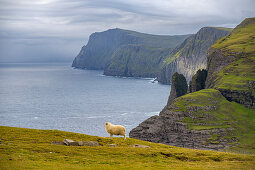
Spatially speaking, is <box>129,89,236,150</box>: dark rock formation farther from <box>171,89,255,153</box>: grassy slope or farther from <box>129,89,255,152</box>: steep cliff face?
<box>171,89,255,153</box>: grassy slope

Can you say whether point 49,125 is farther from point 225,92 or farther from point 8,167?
point 8,167

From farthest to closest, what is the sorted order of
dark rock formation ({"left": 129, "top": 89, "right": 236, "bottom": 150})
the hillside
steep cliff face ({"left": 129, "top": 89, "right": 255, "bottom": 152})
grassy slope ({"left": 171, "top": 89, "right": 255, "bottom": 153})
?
grassy slope ({"left": 171, "top": 89, "right": 255, "bottom": 153}) → the hillside → steep cliff face ({"left": 129, "top": 89, "right": 255, "bottom": 152}) → dark rock formation ({"left": 129, "top": 89, "right": 236, "bottom": 150})

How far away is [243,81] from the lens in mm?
195750

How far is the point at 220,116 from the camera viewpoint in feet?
553

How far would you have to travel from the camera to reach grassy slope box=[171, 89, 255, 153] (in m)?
149

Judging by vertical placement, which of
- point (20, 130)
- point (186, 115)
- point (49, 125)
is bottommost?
point (49, 125)

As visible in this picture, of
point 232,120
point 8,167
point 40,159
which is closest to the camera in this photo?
point 8,167

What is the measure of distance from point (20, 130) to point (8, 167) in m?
22.9

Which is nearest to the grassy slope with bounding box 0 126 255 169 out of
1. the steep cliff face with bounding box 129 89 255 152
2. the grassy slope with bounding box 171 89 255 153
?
the steep cliff face with bounding box 129 89 255 152

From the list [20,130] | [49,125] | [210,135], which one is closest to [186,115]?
[210,135]

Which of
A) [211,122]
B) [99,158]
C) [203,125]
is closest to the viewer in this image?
[99,158]

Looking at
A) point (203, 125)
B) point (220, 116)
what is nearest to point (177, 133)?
point (203, 125)

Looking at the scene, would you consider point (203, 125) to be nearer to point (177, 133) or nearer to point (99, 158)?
point (177, 133)

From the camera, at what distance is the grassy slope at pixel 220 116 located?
14888 centimetres
